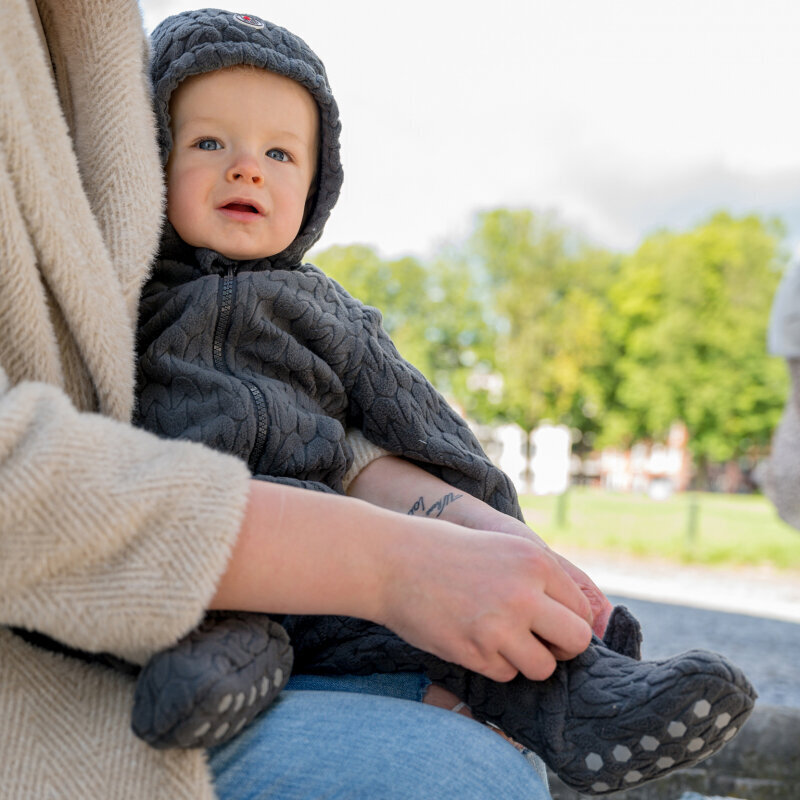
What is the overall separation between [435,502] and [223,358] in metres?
0.34

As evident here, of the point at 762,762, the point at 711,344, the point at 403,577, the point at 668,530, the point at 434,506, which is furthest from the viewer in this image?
the point at 711,344

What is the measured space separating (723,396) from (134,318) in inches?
815

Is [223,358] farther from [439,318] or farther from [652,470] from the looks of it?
[652,470]

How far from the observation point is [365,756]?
87cm

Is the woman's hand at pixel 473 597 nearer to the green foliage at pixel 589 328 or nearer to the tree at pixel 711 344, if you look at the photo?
the green foliage at pixel 589 328

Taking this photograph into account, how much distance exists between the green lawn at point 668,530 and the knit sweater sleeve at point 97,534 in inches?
418

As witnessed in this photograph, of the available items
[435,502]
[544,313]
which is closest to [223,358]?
[435,502]

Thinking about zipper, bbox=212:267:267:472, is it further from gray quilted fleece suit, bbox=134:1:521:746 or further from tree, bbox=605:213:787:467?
tree, bbox=605:213:787:467

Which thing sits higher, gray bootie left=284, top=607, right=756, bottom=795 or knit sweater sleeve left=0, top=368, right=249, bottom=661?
knit sweater sleeve left=0, top=368, right=249, bottom=661

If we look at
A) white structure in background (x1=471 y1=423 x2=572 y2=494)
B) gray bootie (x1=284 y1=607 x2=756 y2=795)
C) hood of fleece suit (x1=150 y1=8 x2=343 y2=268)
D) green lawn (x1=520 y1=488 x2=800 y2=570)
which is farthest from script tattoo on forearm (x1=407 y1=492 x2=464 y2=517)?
green lawn (x1=520 y1=488 x2=800 y2=570)

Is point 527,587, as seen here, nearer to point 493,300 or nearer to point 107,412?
point 107,412

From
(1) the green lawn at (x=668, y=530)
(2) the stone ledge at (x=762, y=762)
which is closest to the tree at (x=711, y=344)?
(1) the green lawn at (x=668, y=530)

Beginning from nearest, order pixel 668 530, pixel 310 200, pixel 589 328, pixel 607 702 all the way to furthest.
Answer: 1. pixel 607 702
2. pixel 310 200
3. pixel 668 530
4. pixel 589 328

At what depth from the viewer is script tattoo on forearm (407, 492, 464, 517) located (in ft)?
4.04
